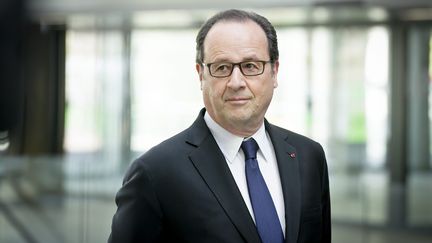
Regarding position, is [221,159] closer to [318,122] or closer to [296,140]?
[296,140]

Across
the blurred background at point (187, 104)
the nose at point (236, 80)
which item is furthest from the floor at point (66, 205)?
the nose at point (236, 80)

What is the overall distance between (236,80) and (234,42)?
9cm

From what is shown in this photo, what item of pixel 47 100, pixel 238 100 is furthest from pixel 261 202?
pixel 47 100

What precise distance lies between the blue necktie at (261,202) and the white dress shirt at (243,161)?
0.02m

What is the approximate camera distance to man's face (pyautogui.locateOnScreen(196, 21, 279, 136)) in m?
1.55

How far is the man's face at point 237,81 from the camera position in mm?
1548

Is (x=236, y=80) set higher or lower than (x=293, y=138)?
higher

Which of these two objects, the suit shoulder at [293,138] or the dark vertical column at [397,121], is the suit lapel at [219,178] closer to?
the suit shoulder at [293,138]

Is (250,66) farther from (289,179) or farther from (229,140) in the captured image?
(289,179)

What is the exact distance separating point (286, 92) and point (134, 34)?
1647mm

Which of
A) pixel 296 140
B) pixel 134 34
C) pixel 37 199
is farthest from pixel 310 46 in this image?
pixel 296 140

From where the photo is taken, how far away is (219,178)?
1.56m

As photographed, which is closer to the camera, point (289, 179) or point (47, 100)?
point (289, 179)

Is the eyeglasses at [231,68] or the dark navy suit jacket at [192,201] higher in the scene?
the eyeglasses at [231,68]
